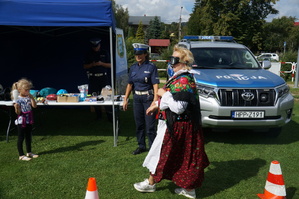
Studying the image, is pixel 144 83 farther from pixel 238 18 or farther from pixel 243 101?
pixel 238 18

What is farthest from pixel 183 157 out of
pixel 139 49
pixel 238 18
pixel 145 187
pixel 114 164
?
pixel 238 18

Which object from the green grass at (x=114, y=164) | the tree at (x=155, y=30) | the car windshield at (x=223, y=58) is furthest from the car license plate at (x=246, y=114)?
the tree at (x=155, y=30)

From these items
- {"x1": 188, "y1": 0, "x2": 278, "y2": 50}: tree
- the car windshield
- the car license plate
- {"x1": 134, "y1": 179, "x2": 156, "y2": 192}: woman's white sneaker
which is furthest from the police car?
{"x1": 188, "y1": 0, "x2": 278, "y2": 50}: tree

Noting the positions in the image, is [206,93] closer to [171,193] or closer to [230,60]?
[230,60]

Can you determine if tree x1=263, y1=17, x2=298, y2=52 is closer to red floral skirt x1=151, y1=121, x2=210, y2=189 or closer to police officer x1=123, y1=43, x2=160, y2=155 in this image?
police officer x1=123, y1=43, x2=160, y2=155

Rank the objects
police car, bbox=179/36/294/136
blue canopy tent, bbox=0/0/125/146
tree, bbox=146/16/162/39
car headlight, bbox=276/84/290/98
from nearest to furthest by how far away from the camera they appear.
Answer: police car, bbox=179/36/294/136 → car headlight, bbox=276/84/290/98 → blue canopy tent, bbox=0/0/125/146 → tree, bbox=146/16/162/39

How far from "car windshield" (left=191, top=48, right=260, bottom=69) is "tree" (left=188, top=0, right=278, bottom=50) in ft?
111

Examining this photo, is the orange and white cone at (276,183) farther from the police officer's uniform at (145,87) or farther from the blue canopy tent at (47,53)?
the blue canopy tent at (47,53)

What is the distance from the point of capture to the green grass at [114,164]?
3.87 metres

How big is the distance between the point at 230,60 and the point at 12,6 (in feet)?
14.1

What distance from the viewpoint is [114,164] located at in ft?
15.6

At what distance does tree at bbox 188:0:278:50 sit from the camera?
3959 centimetres

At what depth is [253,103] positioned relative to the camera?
17.6ft

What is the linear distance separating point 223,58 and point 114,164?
3.42 meters
